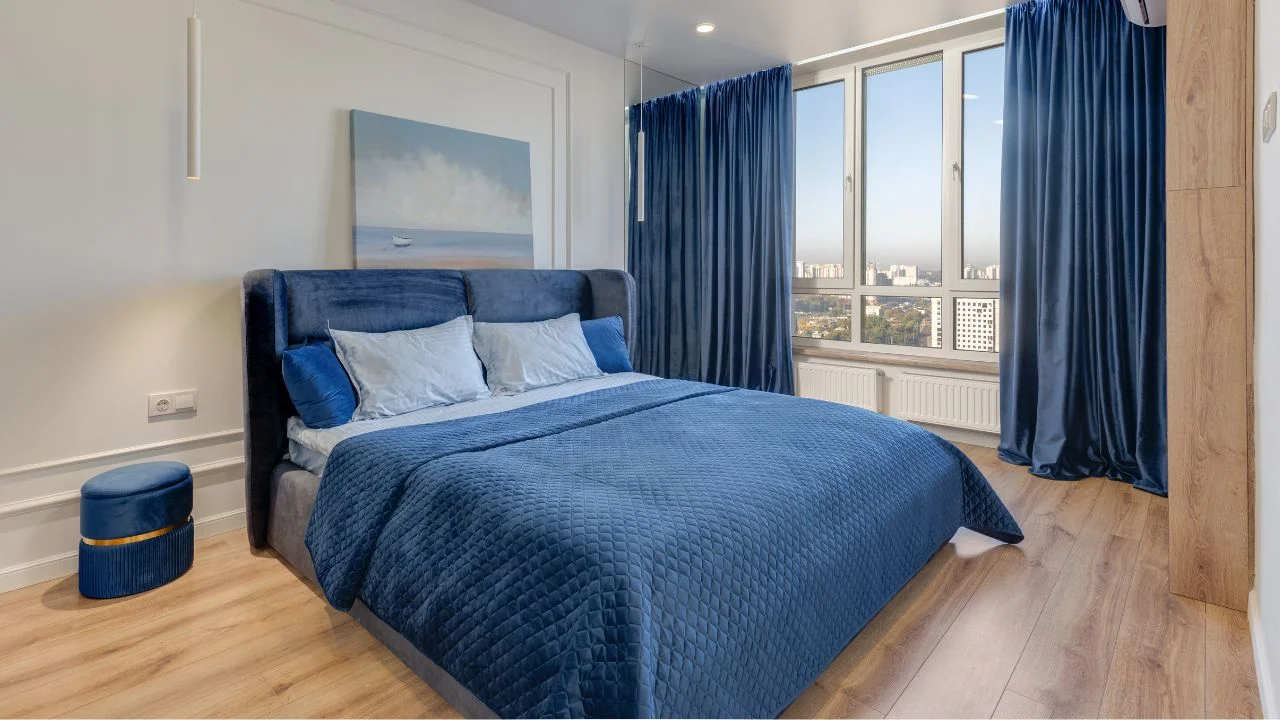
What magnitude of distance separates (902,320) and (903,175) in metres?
0.91

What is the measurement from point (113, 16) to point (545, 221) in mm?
2101

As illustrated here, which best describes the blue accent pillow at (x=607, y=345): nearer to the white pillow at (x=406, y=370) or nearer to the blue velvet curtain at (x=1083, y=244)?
the white pillow at (x=406, y=370)

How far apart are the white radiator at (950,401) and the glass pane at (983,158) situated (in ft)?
2.09

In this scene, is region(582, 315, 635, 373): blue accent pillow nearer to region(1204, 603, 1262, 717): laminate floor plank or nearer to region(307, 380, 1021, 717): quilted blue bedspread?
region(307, 380, 1021, 717): quilted blue bedspread

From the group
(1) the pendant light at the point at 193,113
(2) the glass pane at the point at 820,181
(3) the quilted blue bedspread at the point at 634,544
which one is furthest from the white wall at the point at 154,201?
(2) the glass pane at the point at 820,181

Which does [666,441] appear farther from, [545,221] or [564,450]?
[545,221]

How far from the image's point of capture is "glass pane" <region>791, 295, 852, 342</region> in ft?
15.0

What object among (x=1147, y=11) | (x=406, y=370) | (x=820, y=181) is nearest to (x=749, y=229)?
(x=820, y=181)

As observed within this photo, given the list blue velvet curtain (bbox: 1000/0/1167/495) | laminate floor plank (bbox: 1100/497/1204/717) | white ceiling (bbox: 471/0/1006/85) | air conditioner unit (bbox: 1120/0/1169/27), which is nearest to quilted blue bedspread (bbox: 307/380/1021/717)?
laminate floor plank (bbox: 1100/497/1204/717)

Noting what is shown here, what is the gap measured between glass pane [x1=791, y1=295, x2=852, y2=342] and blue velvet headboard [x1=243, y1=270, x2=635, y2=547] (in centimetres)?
169

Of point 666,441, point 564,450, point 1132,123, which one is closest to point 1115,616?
point 666,441

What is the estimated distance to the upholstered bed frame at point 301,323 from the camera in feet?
8.14

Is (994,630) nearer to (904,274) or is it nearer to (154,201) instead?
(904,274)

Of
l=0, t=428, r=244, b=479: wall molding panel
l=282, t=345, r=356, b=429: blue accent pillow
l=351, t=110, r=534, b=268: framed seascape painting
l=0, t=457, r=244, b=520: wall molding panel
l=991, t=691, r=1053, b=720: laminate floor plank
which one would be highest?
l=351, t=110, r=534, b=268: framed seascape painting
